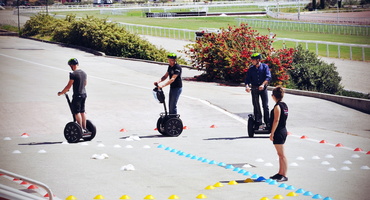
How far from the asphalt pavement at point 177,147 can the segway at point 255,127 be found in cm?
22

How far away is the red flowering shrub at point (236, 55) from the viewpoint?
26.2 metres

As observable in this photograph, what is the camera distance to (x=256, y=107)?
50.4 ft

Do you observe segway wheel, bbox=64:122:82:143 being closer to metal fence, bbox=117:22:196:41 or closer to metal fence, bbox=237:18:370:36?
metal fence, bbox=117:22:196:41

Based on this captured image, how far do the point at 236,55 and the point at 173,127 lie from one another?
1226 cm

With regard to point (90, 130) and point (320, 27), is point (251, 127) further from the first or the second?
point (320, 27)

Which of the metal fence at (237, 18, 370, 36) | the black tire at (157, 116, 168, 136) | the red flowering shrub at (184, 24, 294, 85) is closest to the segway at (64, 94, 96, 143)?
the black tire at (157, 116, 168, 136)

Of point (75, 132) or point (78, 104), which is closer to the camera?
point (78, 104)

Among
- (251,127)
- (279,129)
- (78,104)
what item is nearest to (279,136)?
(279,129)

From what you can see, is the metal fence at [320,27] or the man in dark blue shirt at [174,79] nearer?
the man in dark blue shirt at [174,79]

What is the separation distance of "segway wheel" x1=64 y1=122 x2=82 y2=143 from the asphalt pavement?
0.15m

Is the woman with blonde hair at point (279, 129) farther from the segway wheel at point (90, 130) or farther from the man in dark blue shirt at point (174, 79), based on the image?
the segway wheel at point (90, 130)

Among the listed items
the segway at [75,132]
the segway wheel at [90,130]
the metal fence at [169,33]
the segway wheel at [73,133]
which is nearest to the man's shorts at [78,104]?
the segway at [75,132]

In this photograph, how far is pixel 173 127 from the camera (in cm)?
1550

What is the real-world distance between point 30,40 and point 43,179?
39252 millimetres
